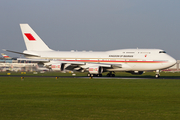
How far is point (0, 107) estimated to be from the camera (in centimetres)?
1723

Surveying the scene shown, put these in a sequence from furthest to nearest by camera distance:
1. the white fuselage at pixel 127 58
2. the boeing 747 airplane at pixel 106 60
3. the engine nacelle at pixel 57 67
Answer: the engine nacelle at pixel 57 67 → the boeing 747 airplane at pixel 106 60 → the white fuselage at pixel 127 58

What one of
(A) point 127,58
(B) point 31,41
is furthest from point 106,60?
(B) point 31,41

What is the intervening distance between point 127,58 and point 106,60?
13.7 feet

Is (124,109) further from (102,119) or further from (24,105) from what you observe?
(24,105)

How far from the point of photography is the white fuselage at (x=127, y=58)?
5531cm

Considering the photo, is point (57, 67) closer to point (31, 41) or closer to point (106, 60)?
point (106, 60)

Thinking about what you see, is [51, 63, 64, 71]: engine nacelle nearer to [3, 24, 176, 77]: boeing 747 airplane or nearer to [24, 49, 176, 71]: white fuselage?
[3, 24, 176, 77]: boeing 747 airplane

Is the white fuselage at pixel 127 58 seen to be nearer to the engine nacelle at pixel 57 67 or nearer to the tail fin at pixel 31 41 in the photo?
the engine nacelle at pixel 57 67

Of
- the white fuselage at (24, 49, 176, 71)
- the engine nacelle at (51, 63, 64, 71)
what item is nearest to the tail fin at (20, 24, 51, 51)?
the white fuselage at (24, 49, 176, 71)

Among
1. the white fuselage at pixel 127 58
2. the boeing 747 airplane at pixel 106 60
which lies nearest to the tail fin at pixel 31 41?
the boeing 747 airplane at pixel 106 60

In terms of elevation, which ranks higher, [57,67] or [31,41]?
[31,41]

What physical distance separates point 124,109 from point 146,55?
40562 millimetres

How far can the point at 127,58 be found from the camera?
56969 millimetres

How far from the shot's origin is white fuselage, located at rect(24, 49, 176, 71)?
55.3m
